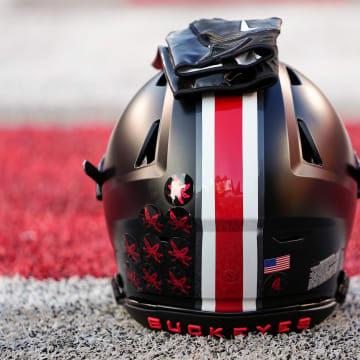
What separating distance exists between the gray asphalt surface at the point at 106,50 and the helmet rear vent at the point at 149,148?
4.52 metres

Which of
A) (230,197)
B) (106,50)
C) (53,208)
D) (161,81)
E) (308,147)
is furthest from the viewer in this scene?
(106,50)

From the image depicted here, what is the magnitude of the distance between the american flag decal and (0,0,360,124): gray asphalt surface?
458 centimetres

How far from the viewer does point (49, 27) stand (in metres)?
10.5

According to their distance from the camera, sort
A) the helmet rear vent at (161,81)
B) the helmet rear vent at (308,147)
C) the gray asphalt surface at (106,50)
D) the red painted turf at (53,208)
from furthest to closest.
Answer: the gray asphalt surface at (106,50), the red painted turf at (53,208), the helmet rear vent at (161,81), the helmet rear vent at (308,147)

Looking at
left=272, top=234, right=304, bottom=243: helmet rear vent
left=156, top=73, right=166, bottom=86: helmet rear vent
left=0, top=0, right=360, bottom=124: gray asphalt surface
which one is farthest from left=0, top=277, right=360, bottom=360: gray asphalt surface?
left=0, top=0, right=360, bottom=124: gray asphalt surface

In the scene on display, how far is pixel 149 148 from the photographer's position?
181 cm

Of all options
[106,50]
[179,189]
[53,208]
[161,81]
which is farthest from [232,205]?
[106,50]

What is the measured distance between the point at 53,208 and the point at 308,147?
2075 mm

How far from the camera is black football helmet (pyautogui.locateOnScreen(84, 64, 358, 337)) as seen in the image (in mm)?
1675

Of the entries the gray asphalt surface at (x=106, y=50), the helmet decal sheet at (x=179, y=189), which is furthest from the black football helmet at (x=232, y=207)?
the gray asphalt surface at (x=106, y=50)

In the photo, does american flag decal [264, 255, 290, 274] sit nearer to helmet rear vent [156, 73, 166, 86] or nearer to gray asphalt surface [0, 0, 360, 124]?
helmet rear vent [156, 73, 166, 86]

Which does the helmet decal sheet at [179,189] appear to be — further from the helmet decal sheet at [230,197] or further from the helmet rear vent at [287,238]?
the helmet rear vent at [287,238]

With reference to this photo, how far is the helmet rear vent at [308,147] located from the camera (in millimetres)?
1773

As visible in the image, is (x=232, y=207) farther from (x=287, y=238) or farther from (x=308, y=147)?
(x=308, y=147)
